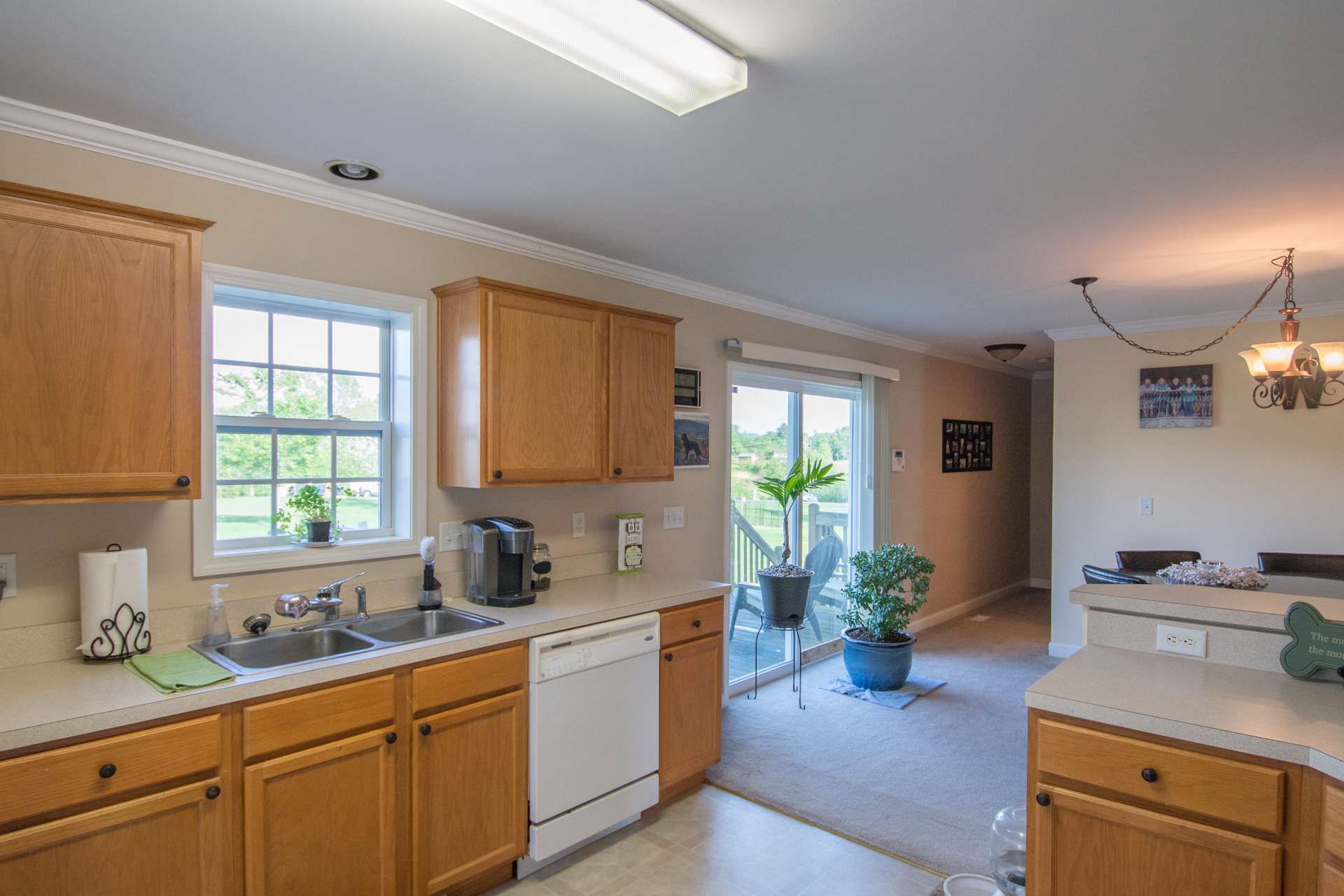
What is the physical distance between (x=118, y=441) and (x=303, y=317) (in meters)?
0.87

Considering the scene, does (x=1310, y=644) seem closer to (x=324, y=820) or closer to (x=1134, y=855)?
(x=1134, y=855)

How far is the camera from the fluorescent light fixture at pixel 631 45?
4.97 ft

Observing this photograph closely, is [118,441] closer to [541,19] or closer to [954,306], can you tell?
[541,19]

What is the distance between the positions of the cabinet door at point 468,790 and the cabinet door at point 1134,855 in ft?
5.22

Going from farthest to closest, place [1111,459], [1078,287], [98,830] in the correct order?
[1111,459]
[1078,287]
[98,830]

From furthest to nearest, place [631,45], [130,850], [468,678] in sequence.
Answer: [468,678], [130,850], [631,45]

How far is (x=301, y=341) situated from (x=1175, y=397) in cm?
523

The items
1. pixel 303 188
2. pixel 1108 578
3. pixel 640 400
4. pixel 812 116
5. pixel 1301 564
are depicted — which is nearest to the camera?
pixel 812 116

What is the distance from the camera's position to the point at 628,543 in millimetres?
3656

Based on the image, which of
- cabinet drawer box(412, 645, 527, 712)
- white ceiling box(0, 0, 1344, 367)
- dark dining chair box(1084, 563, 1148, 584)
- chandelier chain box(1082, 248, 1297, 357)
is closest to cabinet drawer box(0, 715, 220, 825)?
cabinet drawer box(412, 645, 527, 712)

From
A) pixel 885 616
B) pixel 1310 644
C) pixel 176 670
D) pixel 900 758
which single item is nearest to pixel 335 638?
pixel 176 670

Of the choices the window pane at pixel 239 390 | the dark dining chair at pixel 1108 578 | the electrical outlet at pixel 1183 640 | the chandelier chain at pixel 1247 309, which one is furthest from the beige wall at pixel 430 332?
the electrical outlet at pixel 1183 640

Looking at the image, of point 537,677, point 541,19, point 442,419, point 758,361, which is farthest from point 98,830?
point 758,361

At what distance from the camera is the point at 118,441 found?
1.99m
